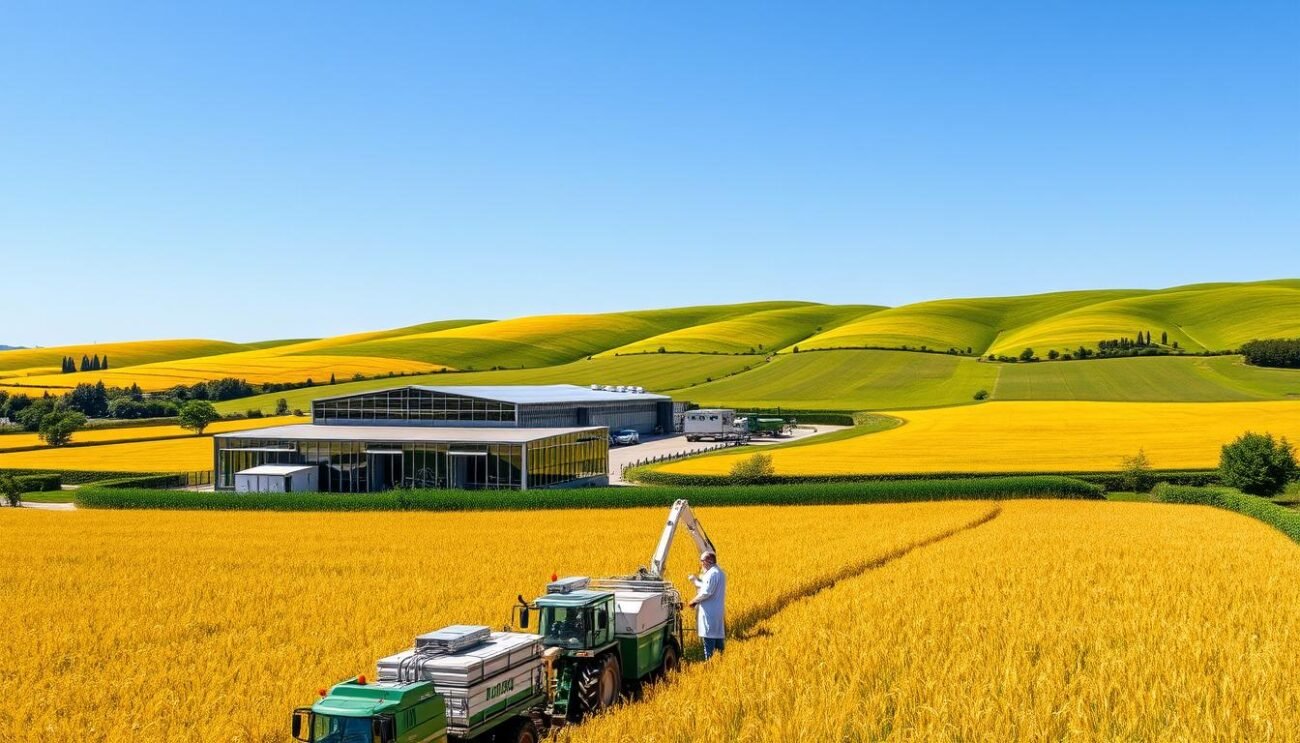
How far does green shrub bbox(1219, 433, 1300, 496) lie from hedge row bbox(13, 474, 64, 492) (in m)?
72.5

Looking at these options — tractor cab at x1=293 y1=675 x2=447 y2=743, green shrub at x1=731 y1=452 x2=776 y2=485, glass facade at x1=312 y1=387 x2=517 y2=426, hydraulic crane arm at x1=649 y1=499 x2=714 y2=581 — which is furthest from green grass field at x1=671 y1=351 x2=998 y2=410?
tractor cab at x1=293 y1=675 x2=447 y2=743

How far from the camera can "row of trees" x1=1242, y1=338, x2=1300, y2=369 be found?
121m

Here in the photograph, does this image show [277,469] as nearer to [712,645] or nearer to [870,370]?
[712,645]

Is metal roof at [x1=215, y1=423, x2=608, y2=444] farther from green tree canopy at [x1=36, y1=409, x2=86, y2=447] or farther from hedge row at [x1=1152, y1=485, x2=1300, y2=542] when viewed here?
hedge row at [x1=1152, y1=485, x2=1300, y2=542]

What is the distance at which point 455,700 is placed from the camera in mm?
12305

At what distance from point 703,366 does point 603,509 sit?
391 feet

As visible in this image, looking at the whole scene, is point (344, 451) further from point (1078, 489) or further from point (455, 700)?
point (455, 700)

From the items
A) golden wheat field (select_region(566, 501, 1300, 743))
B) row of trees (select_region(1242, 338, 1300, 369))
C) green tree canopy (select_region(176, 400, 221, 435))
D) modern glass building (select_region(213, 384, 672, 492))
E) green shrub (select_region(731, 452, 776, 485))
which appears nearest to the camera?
golden wheat field (select_region(566, 501, 1300, 743))

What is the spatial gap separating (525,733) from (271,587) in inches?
547

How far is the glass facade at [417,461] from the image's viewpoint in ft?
199

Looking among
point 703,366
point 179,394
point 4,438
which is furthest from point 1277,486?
point 179,394

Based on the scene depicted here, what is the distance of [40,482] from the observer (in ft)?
223

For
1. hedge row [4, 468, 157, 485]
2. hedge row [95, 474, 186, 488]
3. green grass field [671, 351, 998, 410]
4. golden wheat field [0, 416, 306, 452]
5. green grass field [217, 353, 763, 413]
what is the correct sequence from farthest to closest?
1. green grass field [217, 353, 763, 413]
2. green grass field [671, 351, 998, 410]
3. golden wheat field [0, 416, 306, 452]
4. hedge row [4, 468, 157, 485]
5. hedge row [95, 474, 186, 488]

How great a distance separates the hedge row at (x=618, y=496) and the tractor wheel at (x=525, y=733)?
36292mm
